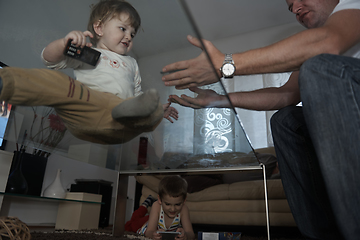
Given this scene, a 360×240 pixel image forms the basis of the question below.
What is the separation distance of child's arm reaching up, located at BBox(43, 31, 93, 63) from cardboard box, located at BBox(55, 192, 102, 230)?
77.2 inches

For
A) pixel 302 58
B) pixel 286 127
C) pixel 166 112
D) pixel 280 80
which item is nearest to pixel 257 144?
pixel 280 80

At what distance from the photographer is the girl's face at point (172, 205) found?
1.55 m

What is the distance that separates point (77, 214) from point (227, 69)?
2.00 meters

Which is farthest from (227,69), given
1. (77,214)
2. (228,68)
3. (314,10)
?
(77,214)

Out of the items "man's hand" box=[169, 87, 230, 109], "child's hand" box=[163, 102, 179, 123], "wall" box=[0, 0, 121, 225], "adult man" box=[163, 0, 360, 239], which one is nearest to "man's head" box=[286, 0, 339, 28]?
"adult man" box=[163, 0, 360, 239]

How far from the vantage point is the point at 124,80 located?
40cm

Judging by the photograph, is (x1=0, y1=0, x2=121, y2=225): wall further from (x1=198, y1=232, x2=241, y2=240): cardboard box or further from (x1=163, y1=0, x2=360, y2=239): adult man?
(x1=198, y1=232, x2=241, y2=240): cardboard box

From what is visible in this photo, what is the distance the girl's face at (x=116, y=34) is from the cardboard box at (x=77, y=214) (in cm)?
199

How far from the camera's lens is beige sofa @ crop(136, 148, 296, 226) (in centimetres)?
159

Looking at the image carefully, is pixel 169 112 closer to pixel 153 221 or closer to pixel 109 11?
pixel 109 11

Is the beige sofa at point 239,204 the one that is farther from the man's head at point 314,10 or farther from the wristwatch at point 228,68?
the wristwatch at point 228,68

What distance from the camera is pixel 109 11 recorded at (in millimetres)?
361

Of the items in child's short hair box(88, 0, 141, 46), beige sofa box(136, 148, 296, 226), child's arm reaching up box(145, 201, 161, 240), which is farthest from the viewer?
beige sofa box(136, 148, 296, 226)

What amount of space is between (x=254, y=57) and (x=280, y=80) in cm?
238
